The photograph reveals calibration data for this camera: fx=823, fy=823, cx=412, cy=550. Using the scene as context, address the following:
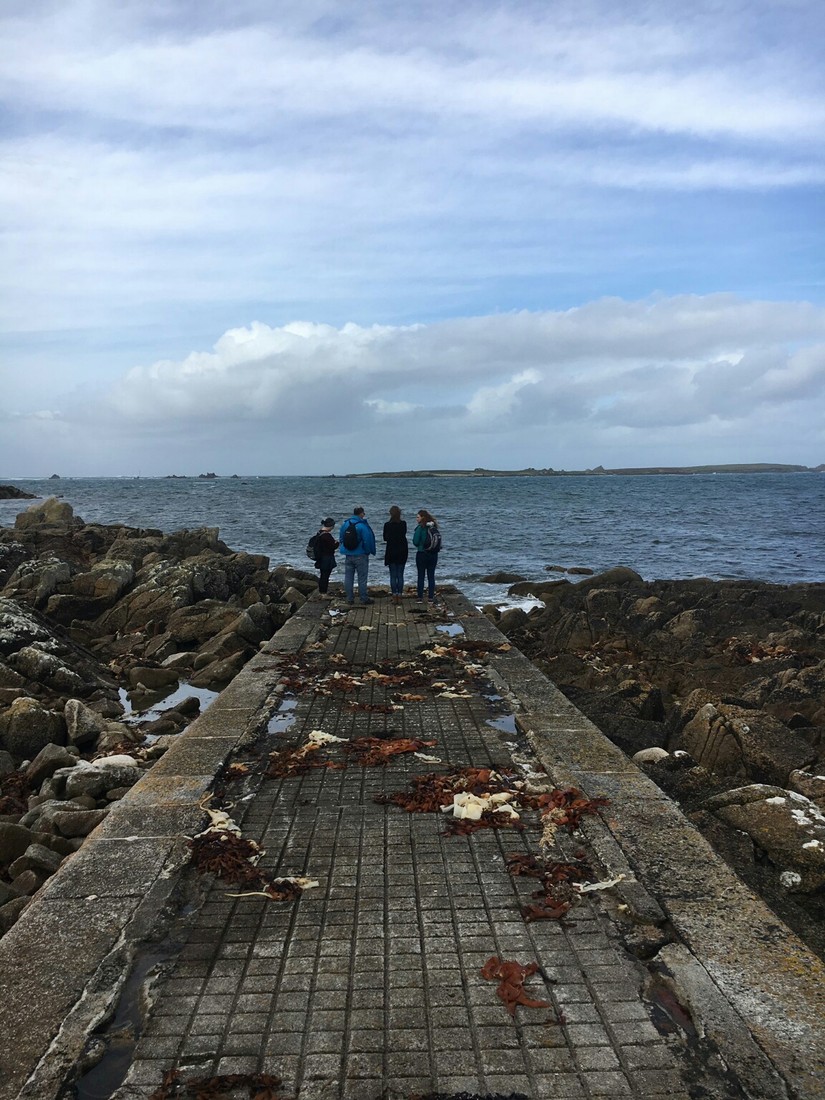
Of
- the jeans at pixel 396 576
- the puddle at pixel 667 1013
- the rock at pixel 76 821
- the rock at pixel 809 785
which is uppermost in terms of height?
the jeans at pixel 396 576

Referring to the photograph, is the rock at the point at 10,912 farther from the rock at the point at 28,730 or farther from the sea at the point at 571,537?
the sea at the point at 571,537

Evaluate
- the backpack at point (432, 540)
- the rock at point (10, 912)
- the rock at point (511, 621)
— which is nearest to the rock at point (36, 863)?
the rock at point (10, 912)

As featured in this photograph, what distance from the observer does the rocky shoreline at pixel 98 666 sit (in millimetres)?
6992

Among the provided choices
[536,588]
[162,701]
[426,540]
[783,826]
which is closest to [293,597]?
[426,540]

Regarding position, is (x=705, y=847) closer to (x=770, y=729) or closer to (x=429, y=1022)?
(x=429, y=1022)

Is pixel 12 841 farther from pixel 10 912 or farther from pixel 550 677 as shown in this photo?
pixel 550 677

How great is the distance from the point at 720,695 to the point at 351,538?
681cm

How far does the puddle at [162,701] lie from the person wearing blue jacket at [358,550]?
12.7 ft

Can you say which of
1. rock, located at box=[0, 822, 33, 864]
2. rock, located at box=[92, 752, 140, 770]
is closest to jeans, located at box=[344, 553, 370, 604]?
Result: rock, located at box=[92, 752, 140, 770]

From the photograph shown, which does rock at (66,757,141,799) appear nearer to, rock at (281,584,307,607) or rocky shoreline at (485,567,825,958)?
rocky shoreline at (485,567,825,958)

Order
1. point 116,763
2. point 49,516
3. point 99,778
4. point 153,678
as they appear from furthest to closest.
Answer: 1. point 49,516
2. point 153,678
3. point 116,763
4. point 99,778

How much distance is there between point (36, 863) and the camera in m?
6.07

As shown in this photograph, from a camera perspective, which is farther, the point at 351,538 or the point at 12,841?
the point at 351,538

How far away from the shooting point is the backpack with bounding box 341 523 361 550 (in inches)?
589
